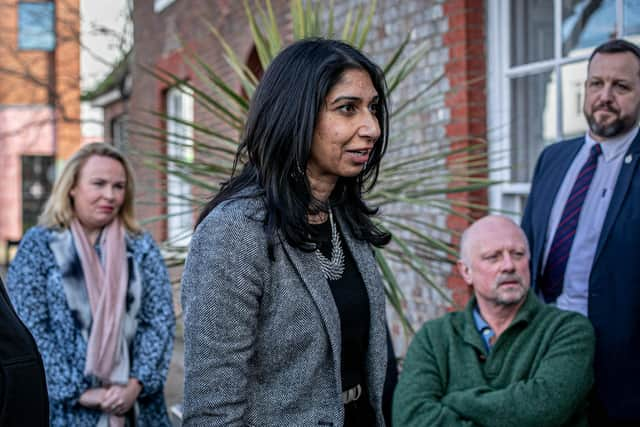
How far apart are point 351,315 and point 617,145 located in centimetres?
166

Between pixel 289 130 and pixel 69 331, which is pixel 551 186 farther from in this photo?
pixel 69 331

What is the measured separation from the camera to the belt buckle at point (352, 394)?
6.32 feet

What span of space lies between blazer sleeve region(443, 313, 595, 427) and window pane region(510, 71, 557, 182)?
2069mm

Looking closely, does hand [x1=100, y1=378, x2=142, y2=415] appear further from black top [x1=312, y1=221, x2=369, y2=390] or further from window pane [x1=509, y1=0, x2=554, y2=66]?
window pane [x1=509, y1=0, x2=554, y2=66]

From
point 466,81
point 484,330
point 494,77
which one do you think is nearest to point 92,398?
point 484,330

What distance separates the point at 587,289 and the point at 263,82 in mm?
1691

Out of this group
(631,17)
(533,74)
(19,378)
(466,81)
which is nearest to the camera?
(19,378)

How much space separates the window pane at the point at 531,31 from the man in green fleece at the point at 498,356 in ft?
Answer: 6.91

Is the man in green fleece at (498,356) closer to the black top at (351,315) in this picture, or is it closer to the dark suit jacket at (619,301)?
the dark suit jacket at (619,301)

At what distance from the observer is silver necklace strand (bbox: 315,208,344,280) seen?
1.93 meters

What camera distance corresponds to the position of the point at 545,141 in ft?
16.2

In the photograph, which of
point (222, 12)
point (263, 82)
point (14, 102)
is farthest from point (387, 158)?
point (14, 102)

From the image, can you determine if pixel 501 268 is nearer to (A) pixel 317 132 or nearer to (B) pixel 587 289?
(B) pixel 587 289

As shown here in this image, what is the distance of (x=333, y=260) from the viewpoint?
1.97 metres
